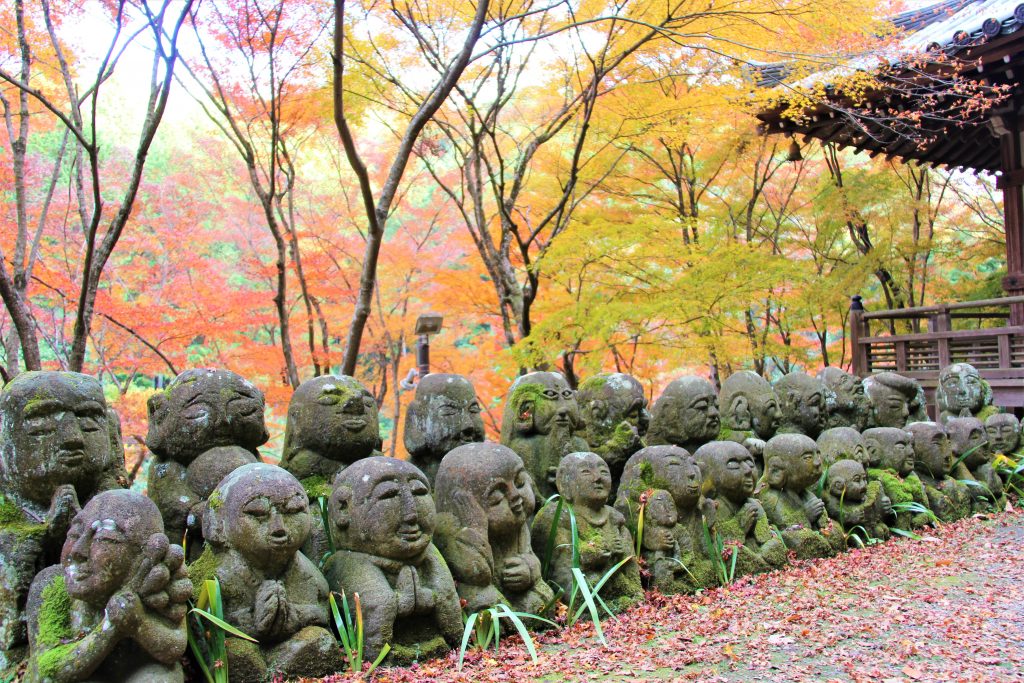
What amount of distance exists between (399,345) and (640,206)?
540 cm

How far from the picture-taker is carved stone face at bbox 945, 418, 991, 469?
7922 mm

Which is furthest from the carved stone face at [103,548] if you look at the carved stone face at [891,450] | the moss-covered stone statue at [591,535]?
the carved stone face at [891,450]

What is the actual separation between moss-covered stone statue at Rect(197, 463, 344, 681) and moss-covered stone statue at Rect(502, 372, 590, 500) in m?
2.38

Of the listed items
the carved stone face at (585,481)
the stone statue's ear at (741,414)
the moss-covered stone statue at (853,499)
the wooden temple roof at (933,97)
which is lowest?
the moss-covered stone statue at (853,499)

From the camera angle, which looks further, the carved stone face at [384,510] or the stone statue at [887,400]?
the stone statue at [887,400]

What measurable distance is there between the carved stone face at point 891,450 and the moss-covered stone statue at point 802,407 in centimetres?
47

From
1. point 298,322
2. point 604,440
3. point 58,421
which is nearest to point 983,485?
point 604,440

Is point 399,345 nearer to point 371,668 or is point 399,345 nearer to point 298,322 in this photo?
point 298,322

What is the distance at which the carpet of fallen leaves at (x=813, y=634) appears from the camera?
3809 millimetres

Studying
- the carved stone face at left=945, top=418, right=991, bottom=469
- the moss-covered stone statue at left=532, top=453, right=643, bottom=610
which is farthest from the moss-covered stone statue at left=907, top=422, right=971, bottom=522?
the moss-covered stone statue at left=532, top=453, right=643, bottom=610

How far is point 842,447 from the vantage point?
6750 mm

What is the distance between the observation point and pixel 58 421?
3.83 metres

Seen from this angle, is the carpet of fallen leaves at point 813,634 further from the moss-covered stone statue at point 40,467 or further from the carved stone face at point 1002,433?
the carved stone face at point 1002,433

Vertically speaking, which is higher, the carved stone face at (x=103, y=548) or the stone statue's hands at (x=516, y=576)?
the carved stone face at (x=103, y=548)
